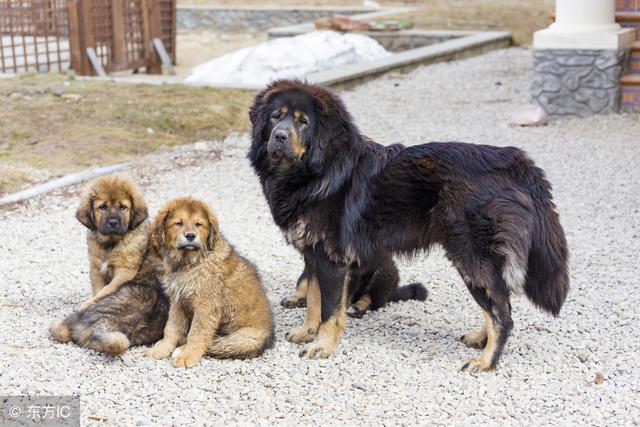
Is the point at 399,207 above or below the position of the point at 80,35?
below

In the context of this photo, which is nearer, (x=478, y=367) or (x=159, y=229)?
(x=478, y=367)

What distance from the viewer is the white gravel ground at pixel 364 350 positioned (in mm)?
5211

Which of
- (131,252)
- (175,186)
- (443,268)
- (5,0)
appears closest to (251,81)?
(5,0)

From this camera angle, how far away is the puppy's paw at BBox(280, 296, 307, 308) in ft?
22.7

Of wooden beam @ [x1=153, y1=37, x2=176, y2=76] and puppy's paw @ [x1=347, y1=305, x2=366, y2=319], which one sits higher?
wooden beam @ [x1=153, y1=37, x2=176, y2=76]

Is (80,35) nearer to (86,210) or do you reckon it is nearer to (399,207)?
(86,210)

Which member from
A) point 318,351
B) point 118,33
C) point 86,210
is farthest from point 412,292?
point 118,33

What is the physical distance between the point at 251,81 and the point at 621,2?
614 centimetres

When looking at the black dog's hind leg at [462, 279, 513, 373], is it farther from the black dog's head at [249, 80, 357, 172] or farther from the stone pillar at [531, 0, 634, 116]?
the stone pillar at [531, 0, 634, 116]

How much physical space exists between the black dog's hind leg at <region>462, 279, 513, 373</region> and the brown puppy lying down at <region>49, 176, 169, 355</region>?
1.88m

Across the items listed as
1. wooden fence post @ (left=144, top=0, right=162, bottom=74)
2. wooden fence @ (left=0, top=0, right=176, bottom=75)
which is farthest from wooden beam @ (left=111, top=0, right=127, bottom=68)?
wooden fence post @ (left=144, top=0, right=162, bottom=74)

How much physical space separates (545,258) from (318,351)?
1448mm

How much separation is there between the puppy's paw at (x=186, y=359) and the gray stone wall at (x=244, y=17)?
21743 millimetres

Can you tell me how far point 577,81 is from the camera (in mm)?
13078
